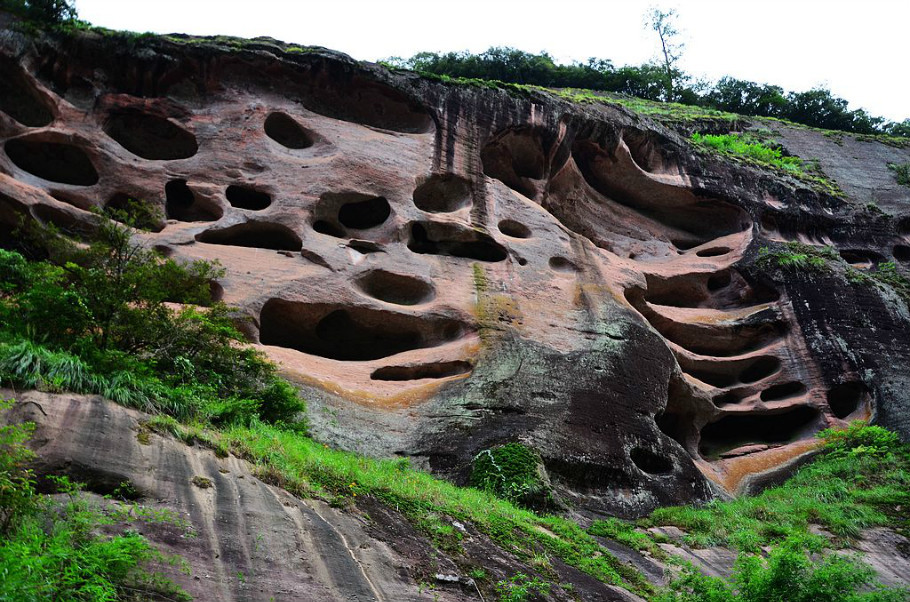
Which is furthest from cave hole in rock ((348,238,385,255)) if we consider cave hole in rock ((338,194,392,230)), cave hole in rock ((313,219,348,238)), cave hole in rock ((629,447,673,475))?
cave hole in rock ((629,447,673,475))

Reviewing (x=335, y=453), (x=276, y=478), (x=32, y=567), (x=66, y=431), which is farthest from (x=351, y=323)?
(x=32, y=567)

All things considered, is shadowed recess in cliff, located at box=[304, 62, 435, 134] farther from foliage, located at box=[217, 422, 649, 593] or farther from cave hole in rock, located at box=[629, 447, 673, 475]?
foliage, located at box=[217, 422, 649, 593]

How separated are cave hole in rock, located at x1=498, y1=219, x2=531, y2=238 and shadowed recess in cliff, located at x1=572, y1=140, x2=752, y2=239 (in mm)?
4564

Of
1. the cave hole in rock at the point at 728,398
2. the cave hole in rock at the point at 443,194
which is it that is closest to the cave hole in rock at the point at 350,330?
the cave hole in rock at the point at 443,194

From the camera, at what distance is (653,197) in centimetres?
2338

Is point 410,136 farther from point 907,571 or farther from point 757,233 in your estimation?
point 907,571

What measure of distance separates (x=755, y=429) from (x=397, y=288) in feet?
30.4

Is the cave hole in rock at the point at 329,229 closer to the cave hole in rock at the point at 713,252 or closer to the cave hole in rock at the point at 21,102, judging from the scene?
the cave hole in rock at the point at 21,102

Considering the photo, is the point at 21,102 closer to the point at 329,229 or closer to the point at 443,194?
the point at 329,229

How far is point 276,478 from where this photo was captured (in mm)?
8258

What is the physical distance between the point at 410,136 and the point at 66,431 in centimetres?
1300

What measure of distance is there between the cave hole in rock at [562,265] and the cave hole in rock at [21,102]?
35.4 feet

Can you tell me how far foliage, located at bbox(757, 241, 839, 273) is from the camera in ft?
68.8

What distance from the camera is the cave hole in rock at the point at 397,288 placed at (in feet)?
52.1
